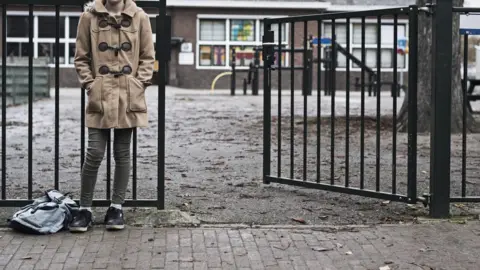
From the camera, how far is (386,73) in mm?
36062

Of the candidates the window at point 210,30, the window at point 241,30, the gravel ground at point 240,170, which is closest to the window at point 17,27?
the window at point 210,30

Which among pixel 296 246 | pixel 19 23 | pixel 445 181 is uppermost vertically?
pixel 19 23

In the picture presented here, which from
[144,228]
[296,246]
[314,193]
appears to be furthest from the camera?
[314,193]

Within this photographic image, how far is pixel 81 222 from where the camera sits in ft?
18.4

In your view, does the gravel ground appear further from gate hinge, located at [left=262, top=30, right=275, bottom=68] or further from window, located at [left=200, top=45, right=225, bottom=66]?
window, located at [left=200, top=45, right=225, bottom=66]

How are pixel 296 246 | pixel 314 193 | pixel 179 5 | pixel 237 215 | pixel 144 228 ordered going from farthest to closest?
1. pixel 179 5
2. pixel 314 193
3. pixel 237 215
4. pixel 144 228
5. pixel 296 246

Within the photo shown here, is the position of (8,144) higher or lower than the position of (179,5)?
lower

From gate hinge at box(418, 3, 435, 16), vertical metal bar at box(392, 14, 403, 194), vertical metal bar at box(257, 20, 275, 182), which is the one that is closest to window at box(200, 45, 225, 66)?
vertical metal bar at box(257, 20, 275, 182)

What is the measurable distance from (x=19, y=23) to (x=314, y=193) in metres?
31.6

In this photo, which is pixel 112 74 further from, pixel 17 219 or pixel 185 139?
pixel 185 139

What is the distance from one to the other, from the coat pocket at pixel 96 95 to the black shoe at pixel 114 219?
81 centimetres

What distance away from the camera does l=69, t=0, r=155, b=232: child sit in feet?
18.0

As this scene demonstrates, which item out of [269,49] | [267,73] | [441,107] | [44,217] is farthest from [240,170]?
[44,217]

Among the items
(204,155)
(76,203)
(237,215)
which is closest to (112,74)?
(76,203)
